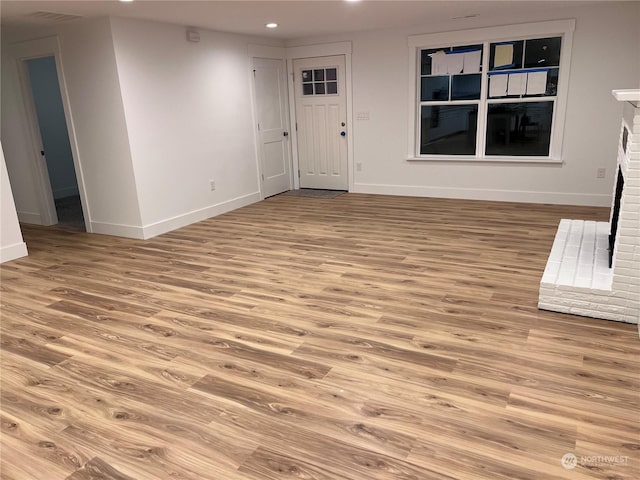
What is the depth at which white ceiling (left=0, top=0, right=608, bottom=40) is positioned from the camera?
422cm

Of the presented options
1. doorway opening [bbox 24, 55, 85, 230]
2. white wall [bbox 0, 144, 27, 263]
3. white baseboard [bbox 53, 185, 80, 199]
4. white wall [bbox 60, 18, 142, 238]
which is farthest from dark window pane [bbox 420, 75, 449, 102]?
white baseboard [bbox 53, 185, 80, 199]

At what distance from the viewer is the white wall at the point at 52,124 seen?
731 cm

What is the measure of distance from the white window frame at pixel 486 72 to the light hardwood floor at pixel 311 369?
2038mm

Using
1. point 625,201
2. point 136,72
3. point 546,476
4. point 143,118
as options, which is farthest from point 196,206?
point 546,476

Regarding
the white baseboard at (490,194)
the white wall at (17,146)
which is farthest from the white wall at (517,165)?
the white wall at (17,146)

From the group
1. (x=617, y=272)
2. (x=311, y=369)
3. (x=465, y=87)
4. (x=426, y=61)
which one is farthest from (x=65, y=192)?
(x=617, y=272)

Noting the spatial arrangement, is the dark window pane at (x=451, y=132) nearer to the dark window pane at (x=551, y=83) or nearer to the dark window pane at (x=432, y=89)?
the dark window pane at (x=432, y=89)

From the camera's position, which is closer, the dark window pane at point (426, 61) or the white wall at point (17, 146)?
the white wall at point (17, 146)

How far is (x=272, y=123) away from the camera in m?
7.17

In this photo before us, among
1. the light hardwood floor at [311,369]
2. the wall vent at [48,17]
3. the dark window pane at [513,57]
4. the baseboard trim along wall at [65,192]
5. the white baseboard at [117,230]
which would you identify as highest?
the wall vent at [48,17]

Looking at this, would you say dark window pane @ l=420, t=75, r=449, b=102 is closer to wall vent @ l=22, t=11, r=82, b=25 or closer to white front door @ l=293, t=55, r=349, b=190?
white front door @ l=293, t=55, r=349, b=190

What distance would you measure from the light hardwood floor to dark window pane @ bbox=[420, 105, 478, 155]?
152 inches

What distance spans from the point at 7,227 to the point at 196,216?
2.02 m

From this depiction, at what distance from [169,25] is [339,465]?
5.10 metres
